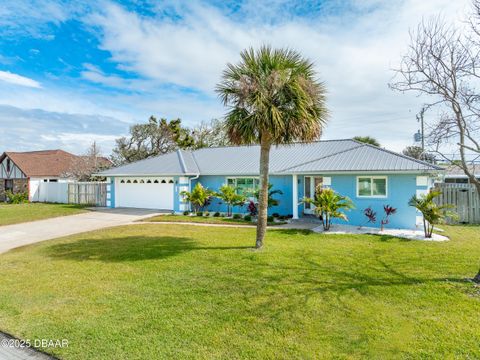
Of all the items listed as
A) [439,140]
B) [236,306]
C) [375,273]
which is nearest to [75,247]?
[236,306]

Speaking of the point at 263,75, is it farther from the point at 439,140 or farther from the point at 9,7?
the point at 9,7

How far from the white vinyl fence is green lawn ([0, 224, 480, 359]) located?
2174 cm

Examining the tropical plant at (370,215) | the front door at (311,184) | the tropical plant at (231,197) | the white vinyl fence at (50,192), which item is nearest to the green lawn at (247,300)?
the tropical plant at (370,215)

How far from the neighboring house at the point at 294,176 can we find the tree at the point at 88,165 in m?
10.8

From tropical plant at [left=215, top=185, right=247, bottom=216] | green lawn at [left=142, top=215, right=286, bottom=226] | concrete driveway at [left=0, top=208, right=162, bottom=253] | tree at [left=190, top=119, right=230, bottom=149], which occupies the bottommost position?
concrete driveway at [left=0, top=208, right=162, bottom=253]

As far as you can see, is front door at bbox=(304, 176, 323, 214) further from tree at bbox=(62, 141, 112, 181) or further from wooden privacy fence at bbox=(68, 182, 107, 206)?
tree at bbox=(62, 141, 112, 181)

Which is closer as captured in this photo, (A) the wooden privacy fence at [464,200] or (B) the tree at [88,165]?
(A) the wooden privacy fence at [464,200]

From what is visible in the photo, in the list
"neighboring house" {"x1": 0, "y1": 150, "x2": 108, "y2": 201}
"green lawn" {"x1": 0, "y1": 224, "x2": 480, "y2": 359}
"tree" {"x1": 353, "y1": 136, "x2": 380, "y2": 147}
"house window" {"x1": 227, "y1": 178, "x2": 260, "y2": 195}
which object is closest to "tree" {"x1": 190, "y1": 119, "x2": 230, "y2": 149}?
"neighboring house" {"x1": 0, "y1": 150, "x2": 108, "y2": 201}

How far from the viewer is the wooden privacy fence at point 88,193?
26.1 m

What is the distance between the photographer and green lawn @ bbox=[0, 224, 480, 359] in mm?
4320

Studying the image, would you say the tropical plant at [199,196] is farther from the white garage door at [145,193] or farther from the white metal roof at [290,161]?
the white garage door at [145,193]

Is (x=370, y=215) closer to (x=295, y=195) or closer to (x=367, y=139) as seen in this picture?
(x=295, y=195)

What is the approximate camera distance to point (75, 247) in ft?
35.8

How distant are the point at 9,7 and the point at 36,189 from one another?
91.8 feet
